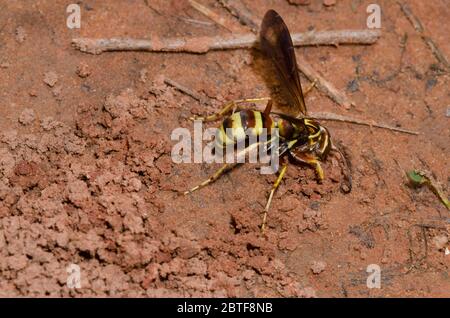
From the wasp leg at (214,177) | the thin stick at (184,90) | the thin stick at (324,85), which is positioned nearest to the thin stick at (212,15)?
the thin stick at (324,85)

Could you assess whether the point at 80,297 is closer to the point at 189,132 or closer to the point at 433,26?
the point at 189,132

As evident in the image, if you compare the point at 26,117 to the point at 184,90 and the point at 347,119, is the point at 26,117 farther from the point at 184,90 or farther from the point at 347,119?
the point at 347,119

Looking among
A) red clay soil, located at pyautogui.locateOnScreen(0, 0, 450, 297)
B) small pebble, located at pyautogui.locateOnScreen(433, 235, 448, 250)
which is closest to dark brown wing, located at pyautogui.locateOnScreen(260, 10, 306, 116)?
red clay soil, located at pyautogui.locateOnScreen(0, 0, 450, 297)

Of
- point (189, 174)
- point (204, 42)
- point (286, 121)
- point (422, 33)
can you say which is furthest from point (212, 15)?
point (422, 33)

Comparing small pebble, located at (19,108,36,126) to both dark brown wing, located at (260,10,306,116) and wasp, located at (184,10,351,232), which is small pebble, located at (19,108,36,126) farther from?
dark brown wing, located at (260,10,306,116)

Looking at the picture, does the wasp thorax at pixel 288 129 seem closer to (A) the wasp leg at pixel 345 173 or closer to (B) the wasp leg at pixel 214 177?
(A) the wasp leg at pixel 345 173

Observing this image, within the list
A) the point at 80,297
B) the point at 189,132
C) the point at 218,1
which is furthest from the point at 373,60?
the point at 80,297
